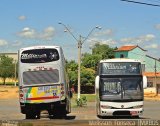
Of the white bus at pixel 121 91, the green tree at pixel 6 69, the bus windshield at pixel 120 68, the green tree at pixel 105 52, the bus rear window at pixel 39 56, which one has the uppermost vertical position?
the green tree at pixel 105 52

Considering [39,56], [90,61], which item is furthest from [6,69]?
[39,56]

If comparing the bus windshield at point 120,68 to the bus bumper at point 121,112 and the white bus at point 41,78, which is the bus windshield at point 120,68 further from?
the white bus at point 41,78

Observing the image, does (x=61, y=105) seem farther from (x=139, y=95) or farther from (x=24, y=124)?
(x=24, y=124)

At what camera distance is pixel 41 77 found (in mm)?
24531

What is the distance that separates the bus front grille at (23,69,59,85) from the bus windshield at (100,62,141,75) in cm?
291

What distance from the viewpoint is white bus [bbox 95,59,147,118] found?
83.5ft

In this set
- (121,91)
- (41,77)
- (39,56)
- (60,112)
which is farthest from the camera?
(121,91)

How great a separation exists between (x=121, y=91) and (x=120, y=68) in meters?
1.39

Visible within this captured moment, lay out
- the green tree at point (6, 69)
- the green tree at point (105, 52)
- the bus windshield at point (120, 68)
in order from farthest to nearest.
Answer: the green tree at point (6, 69)
the green tree at point (105, 52)
the bus windshield at point (120, 68)

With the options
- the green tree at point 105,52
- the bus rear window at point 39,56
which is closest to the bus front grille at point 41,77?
the bus rear window at point 39,56

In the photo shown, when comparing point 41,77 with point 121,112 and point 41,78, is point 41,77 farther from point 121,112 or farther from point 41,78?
point 121,112

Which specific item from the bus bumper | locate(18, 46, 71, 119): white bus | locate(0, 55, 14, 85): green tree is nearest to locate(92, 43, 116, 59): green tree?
locate(0, 55, 14, 85): green tree

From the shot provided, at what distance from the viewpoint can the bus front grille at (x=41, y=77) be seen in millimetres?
24453

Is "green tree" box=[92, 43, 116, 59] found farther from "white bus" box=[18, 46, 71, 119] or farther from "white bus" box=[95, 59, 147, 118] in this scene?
"white bus" box=[18, 46, 71, 119]
